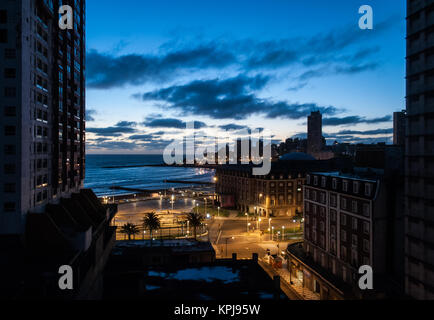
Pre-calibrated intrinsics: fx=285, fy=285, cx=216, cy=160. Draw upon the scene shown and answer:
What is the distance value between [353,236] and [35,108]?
48324 millimetres

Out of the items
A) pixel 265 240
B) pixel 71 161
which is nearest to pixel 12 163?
pixel 71 161

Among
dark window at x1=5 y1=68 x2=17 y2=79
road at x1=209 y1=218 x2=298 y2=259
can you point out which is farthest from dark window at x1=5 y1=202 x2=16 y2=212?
road at x1=209 y1=218 x2=298 y2=259

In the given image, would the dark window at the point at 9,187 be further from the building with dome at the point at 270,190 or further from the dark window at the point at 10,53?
the building with dome at the point at 270,190

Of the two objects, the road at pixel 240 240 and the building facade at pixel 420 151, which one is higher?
the building facade at pixel 420 151

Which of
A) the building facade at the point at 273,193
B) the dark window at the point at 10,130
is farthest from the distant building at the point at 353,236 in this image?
the building facade at the point at 273,193

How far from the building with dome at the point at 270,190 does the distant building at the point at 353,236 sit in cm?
4774

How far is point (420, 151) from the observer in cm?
2908

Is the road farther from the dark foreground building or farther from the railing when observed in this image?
the dark foreground building

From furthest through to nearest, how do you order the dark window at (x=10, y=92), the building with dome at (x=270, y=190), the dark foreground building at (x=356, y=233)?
the building with dome at (x=270, y=190) < the dark foreground building at (x=356, y=233) < the dark window at (x=10, y=92)

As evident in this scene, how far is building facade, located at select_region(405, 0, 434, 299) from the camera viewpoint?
28.2 metres

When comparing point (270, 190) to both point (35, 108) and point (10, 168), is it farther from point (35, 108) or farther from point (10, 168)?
point (10, 168)

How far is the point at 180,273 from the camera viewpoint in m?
35.7

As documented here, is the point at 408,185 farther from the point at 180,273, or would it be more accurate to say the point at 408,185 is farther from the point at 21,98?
the point at 21,98

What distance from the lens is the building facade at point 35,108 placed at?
111 ft
